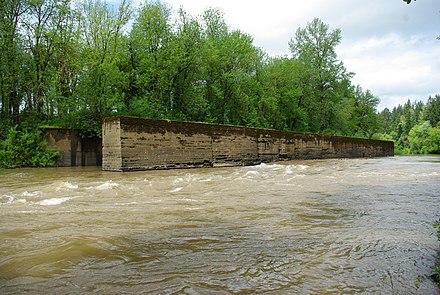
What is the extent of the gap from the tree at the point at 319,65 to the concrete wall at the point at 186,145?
13.2 m

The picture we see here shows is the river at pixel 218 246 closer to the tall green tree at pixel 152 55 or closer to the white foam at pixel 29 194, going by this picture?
the white foam at pixel 29 194

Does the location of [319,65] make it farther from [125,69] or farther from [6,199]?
[6,199]

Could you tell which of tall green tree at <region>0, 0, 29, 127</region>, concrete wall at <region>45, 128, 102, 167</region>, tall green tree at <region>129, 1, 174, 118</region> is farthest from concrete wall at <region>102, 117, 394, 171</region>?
tall green tree at <region>0, 0, 29, 127</region>

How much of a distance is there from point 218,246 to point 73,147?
57.9 ft

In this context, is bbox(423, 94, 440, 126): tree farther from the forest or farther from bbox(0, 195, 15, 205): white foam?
bbox(0, 195, 15, 205): white foam

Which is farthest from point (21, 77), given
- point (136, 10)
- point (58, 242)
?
point (58, 242)

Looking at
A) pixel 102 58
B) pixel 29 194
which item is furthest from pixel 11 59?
pixel 29 194

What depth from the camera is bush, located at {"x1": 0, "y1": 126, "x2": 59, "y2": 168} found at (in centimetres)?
1695

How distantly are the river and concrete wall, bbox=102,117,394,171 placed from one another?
26.0ft

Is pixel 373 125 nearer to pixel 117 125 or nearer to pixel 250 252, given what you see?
pixel 117 125

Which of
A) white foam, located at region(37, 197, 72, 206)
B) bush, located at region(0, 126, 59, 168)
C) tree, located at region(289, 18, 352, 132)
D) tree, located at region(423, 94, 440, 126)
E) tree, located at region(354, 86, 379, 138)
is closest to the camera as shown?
white foam, located at region(37, 197, 72, 206)

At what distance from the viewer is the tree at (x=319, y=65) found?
38.5 m

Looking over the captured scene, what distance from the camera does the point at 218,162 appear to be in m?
19.1

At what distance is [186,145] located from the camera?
17.1m
